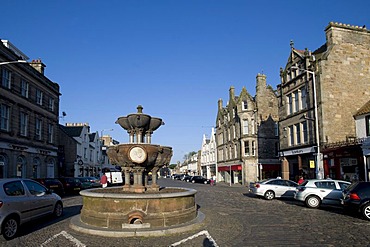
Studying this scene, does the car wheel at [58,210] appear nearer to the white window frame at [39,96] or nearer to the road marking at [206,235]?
the road marking at [206,235]

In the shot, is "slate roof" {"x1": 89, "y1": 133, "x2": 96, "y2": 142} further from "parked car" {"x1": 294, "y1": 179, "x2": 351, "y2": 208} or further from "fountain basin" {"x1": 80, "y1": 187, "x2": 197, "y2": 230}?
"fountain basin" {"x1": 80, "y1": 187, "x2": 197, "y2": 230}

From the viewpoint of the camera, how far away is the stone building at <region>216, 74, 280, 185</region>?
149 ft

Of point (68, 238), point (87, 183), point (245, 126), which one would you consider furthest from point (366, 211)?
point (245, 126)

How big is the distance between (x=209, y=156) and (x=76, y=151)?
104ft

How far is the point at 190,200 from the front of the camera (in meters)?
11.0

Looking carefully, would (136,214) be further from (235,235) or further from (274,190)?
(274,190)

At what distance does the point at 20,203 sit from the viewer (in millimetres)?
9375

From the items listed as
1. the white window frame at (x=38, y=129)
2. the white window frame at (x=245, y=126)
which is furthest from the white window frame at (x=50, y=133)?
the white window frame at (x=245, y=126)

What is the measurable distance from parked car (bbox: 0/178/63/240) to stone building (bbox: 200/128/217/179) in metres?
53.4

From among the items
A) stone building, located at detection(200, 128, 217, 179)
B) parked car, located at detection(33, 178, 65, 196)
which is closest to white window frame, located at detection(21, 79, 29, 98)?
parked car, located at detection(33, 178, 65, 196)

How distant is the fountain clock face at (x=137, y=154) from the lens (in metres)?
11.9

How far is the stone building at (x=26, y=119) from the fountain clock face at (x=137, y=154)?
17.9 metres

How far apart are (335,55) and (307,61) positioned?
2.47m

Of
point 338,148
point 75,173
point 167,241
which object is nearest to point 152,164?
point 167,241
